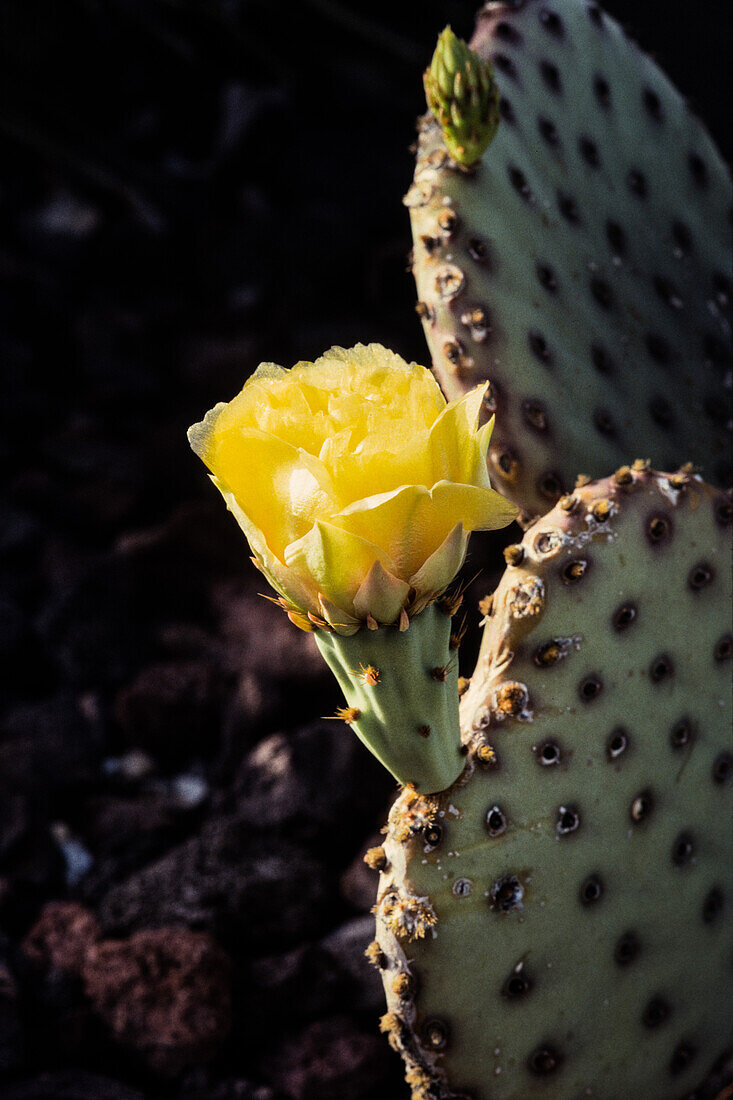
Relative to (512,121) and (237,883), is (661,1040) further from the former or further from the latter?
(512,121)

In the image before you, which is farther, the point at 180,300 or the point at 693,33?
the point at 180,300

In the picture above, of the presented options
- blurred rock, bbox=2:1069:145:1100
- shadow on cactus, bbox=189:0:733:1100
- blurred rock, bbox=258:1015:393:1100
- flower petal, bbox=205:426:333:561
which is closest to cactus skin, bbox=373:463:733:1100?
shadow on cactus, bbox=189:0:733:1100

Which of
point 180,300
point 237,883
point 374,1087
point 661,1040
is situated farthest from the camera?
point 180,300

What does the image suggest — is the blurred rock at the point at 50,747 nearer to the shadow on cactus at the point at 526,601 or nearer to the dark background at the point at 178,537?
the dark background at the point at 178,537

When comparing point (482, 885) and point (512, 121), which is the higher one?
point (512, 121)

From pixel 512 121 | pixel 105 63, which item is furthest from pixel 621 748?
pixel 105 63

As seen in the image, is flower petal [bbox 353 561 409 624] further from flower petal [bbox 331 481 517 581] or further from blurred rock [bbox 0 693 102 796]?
blurred rock [bbox 0 693 102 796]

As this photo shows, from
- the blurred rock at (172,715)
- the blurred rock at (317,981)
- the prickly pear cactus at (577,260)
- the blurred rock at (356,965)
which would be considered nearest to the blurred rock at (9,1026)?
the blurred rock at (317,981)
